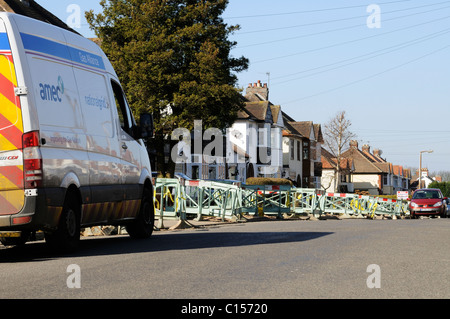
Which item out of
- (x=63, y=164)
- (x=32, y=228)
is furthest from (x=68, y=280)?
(x=63, y=164)

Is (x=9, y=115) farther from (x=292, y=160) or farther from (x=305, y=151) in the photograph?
(x=305, y=151)

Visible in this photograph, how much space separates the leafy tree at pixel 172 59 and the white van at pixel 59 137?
74.8 feet

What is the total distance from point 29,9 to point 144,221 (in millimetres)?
26893

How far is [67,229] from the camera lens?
11.2m

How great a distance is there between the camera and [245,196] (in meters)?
Result: 30.2

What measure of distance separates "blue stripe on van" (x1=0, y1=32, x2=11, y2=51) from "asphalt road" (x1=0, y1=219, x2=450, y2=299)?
2.95 meters

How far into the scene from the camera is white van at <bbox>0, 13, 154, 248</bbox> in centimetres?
1017

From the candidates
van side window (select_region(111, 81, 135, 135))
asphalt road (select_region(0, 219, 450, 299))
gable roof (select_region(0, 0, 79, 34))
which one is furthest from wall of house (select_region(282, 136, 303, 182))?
van side window (select_region(111, 81, 135, 135))

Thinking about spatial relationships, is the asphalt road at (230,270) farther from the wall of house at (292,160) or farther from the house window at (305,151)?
the house window at (305,151)

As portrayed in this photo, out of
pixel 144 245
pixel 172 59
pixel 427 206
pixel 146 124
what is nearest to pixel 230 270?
pixel 144 245

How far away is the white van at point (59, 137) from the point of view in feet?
33.4

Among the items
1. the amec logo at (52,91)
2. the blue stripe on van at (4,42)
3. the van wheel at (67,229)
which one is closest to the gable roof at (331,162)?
the van wheel at (67,229)

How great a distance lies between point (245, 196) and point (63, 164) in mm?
19585

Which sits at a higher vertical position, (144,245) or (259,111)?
(259,111)
